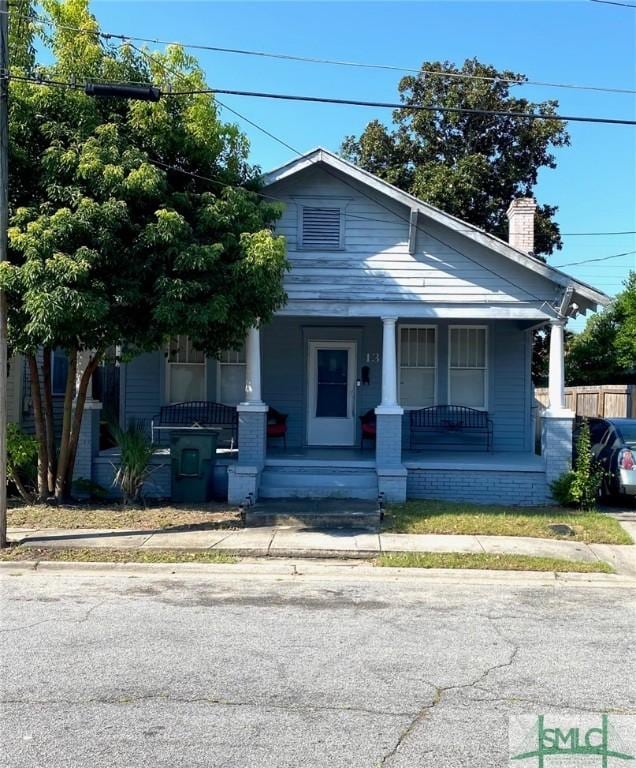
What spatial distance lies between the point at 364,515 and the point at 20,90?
24.1 ft

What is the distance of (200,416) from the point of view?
14898 mm

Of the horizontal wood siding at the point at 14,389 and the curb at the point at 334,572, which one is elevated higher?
the horizontal wood siding at the point at 14,389

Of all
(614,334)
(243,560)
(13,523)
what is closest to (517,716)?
(243,560)

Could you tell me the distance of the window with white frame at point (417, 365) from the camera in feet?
50.4

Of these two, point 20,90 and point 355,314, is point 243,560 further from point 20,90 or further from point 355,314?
point 20,90

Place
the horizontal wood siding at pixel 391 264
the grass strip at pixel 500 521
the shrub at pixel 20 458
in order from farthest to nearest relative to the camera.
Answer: the horizontal wood siding at pixel 391 264 < the shrub at pixel 20 458 < the grass strip at pixel 500 521

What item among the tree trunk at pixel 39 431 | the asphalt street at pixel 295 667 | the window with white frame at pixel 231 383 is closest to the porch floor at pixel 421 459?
the window with white frame at pixel 231 383

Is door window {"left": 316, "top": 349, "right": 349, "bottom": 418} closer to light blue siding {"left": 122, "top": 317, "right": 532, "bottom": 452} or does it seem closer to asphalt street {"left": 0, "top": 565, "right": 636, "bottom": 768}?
light blue siding {"left": 122, "top": 317, "right": 532, "bottom": 452}

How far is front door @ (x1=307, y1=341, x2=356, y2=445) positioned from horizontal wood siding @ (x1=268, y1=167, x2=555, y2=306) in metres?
2.27

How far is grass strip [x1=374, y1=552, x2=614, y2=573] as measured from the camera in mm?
9008

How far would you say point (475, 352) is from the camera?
50.6 feet

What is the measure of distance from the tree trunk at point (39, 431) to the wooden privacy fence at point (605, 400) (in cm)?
1213

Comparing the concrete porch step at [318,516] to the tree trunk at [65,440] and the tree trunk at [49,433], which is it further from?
the tree trunk at [49,433]

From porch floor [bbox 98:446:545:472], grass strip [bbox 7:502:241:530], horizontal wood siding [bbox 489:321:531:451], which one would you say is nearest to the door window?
porch floor [bbox 98:446:545:472]
